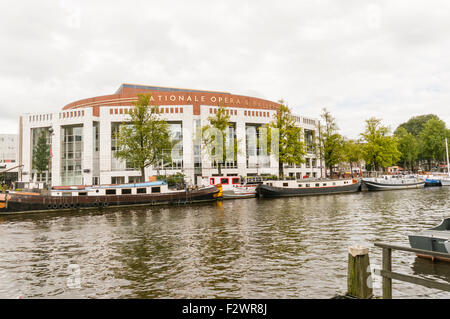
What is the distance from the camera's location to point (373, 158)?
6744 centimetres

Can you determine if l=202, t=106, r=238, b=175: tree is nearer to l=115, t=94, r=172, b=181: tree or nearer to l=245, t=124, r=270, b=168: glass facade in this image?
l=115, t=94, r=172, b=181: tree

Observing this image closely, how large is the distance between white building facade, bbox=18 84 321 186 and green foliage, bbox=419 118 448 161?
57353mm

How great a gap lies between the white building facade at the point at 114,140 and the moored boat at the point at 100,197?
19.5m

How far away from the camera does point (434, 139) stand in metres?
95.5

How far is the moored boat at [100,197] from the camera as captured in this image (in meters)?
31.8

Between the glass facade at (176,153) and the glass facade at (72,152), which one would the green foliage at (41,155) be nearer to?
the glass facade at (72,152)

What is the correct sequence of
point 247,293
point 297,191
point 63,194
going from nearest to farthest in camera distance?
point 247,293, point 63,194, point 297,191

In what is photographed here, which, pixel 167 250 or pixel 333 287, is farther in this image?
pixel 167 250

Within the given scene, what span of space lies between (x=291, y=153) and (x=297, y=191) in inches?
367

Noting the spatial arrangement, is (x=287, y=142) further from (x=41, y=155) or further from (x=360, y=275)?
(x=41, y=155)

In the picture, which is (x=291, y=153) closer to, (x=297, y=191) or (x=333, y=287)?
(x=297, y=191)

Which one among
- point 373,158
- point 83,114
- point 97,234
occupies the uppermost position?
point 83,114

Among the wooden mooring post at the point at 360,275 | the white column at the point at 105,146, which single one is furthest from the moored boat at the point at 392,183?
the wooden mooring post at the point at 360,275

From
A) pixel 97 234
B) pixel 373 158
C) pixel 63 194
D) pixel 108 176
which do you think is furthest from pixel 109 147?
pixel 373 158
